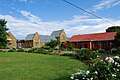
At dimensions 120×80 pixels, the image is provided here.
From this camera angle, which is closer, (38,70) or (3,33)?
(38,70)

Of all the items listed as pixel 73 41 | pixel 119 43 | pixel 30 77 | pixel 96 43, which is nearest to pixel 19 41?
pixel 73 41

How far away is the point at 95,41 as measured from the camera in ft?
166

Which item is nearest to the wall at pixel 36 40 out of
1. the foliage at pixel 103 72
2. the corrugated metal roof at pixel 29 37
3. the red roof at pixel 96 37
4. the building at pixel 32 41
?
the building at pixel 32 41

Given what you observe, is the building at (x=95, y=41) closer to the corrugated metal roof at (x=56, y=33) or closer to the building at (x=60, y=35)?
the building at (x=60, y=35)

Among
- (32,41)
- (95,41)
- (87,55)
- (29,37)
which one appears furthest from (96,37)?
(29,37)

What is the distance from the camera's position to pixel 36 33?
252 ft

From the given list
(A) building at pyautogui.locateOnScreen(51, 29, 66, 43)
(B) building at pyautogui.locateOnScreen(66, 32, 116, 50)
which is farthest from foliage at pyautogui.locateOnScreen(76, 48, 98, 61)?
(A) building at pyautogui.locateOnScreen(51, 29, 66, 43)

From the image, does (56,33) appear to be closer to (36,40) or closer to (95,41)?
(36,40)

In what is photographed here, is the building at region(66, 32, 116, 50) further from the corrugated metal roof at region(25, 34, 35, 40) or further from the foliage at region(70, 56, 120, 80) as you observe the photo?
the foliage at region(70, 56, 120, 80)

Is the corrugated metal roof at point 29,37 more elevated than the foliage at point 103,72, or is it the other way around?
the corrugated metal roof at point 29,37

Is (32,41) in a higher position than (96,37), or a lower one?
higher

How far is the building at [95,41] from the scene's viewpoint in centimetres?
4693

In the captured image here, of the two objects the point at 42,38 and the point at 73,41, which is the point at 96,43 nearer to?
the point at 73,41

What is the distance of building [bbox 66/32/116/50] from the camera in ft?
154
